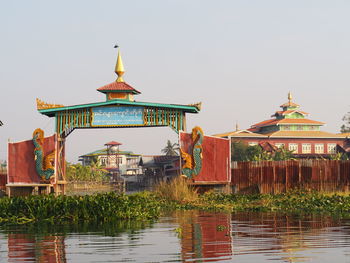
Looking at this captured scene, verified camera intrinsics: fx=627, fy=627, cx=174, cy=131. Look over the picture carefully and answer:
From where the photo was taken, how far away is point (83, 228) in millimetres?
17484

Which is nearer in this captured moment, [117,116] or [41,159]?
[41,159]

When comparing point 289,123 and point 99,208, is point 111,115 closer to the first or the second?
point 99,208

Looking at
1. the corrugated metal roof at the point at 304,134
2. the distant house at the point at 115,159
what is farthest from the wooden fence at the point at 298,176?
the distant house at the point at 115,159

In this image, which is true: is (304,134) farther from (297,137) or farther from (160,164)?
(160,164)

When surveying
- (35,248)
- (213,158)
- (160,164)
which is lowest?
(35,248)

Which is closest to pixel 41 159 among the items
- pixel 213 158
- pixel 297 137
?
pixel 213 158

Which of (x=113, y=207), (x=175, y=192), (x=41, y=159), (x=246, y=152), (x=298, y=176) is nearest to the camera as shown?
(x=113, y=207)

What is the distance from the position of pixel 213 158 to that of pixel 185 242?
22577 millimetres

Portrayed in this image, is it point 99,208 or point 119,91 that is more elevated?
point 119,91

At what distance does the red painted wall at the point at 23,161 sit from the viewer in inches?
1442

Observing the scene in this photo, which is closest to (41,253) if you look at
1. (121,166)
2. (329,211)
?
(329,211)

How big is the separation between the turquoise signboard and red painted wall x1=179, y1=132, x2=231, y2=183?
332 cm

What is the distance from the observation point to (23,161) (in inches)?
1452

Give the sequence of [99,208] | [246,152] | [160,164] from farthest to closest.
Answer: [246,152]
[160,164]
[99,208]
